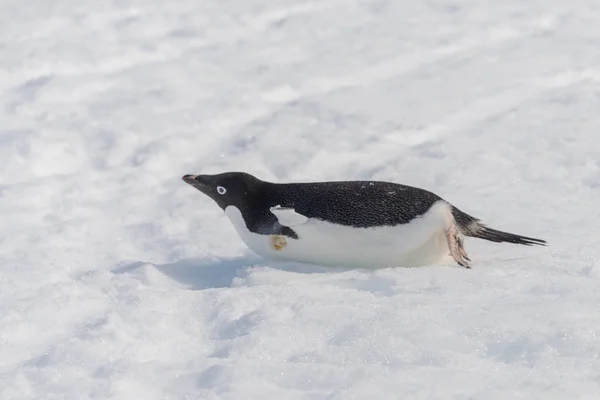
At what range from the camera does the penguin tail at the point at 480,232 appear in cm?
437

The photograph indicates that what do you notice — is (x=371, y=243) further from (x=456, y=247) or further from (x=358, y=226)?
(x=456, y=247)

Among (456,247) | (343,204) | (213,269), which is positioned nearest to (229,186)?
(213,269)

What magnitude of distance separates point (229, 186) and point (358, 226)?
0.73m

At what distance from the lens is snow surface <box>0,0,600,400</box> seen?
3031mm

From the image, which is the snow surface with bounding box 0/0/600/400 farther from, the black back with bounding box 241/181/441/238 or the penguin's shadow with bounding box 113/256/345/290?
the black back with bounding box 241/181/441/238

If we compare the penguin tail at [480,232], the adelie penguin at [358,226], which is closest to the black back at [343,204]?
the adelie penguin at [358,226]

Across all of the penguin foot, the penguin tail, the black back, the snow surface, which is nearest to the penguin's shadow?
the snow surface

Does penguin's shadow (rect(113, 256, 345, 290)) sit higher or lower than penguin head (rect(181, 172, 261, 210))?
lower

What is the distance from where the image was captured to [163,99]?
7.54 metres

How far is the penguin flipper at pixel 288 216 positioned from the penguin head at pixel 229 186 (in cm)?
22

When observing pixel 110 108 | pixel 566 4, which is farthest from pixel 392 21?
pixel 110 108

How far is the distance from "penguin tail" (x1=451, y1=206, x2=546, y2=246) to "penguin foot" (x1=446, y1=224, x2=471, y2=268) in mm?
70

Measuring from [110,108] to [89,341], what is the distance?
4203mm

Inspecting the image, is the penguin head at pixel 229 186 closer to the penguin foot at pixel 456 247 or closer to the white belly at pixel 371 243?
the white belly at pixel 371 243
